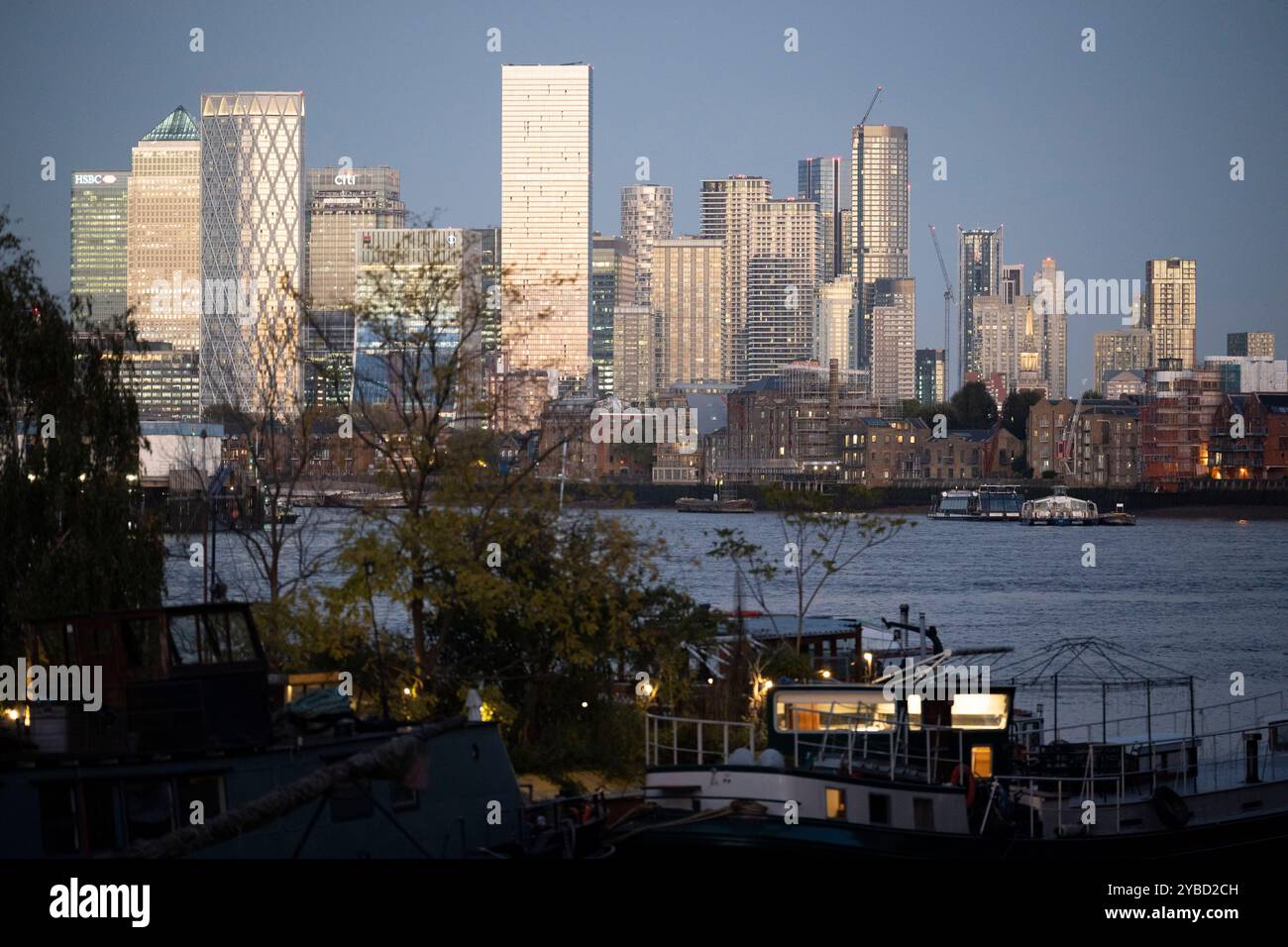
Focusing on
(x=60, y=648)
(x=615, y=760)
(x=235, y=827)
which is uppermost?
(x=60, y=648)

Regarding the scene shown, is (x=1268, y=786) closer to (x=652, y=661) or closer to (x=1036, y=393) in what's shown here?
(x=652, y=661)

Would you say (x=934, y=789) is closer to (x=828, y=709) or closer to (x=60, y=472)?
(x=828, y=709)

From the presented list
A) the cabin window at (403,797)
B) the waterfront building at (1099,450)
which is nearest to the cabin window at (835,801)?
the cabin window at (403,797)

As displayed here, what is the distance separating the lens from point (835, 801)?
17344 millimetres

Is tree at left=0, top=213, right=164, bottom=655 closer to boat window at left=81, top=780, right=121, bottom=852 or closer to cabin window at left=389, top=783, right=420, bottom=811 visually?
boat window at left=81, top=780, right=121, bottom=852

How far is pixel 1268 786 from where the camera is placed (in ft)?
68.1

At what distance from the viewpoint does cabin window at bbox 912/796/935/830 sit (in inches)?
696

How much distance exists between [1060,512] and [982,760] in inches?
4757

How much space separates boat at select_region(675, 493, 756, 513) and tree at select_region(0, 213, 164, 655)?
130m

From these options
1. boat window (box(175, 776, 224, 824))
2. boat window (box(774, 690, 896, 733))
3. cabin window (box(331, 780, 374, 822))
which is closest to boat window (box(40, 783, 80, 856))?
boat window (box(175, 776, 224, 824))

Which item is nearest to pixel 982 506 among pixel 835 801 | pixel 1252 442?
pixel 1252 442
